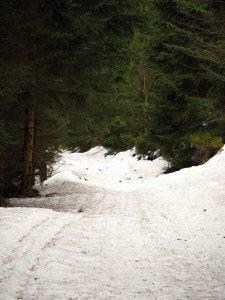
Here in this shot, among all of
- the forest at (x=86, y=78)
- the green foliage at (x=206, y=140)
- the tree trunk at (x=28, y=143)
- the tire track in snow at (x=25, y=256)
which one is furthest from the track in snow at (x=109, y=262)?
the green foliage at (x=206, y=140)

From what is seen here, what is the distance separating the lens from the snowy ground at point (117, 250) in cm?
279

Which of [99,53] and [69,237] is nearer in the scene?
[69,237]

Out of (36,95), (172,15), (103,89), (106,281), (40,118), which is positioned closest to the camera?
(106,281)

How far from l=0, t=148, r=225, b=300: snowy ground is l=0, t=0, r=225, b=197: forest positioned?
2066 mm

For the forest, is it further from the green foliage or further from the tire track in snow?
the tire track in snow

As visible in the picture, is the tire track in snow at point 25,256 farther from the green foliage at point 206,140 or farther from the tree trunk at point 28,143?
the green foliage at point 206,140

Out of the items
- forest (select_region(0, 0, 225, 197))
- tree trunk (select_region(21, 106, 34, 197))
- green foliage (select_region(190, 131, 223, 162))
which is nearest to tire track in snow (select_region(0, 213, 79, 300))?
forest (select_region(0, 0, 225, 197))

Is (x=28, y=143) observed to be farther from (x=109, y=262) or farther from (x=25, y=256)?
(x=109, y=262)

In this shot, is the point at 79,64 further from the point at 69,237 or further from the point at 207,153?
the point at 207,153

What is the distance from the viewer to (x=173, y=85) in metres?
14.6

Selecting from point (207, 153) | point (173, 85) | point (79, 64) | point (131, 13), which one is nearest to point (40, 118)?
point (79, 64)

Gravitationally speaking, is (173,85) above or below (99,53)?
above

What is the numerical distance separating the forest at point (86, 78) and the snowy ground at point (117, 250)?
2.07 metres

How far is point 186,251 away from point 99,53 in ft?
16.3
